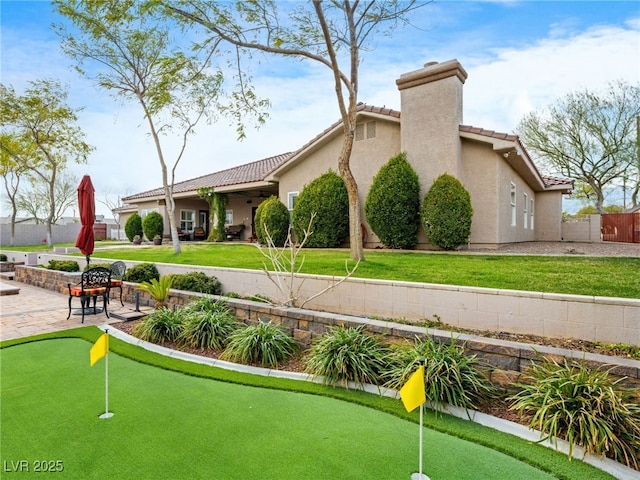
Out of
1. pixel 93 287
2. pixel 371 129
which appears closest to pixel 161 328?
pixel 93 287

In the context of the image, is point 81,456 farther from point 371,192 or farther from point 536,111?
point 536,111

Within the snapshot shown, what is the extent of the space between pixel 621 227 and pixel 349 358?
869 inches

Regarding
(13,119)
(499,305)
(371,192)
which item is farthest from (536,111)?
(13,119)

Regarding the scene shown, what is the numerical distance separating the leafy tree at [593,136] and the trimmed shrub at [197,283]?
25.6 m

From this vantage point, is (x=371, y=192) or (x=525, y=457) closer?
(x=525, y=457)

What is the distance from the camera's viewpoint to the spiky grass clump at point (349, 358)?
4.43m

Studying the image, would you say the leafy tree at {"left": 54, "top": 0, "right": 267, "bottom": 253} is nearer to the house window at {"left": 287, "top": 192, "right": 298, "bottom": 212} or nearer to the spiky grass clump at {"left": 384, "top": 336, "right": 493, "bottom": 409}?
the house window at {"left": 287, "top": 192, "right": 298, "bottom": 212}

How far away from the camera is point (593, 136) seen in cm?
2297

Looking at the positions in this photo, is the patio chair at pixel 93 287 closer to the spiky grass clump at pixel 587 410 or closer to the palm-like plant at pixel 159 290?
the palm-like plant at pixel 159 290

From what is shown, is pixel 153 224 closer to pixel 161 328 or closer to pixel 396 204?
pixel 396 204

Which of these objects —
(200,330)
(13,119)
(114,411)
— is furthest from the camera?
(13,119)

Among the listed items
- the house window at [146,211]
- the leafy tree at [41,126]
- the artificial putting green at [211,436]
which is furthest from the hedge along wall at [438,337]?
the leafy tree at [41,126]

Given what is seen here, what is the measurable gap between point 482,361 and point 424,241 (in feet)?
27.0

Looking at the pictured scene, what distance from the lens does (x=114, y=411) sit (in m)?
3.68
